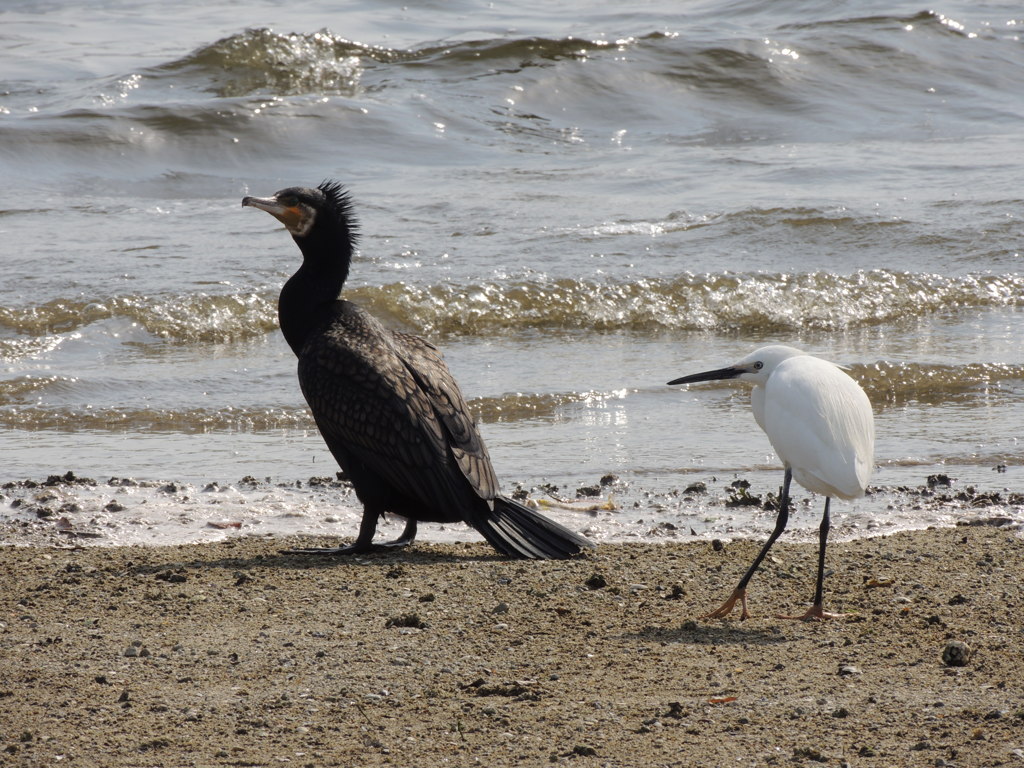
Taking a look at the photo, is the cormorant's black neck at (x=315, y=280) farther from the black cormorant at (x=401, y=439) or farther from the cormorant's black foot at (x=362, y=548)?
the cormorant's black foot at (x=362, y=548)

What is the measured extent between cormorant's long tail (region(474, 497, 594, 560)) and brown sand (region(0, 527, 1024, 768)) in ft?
0.32

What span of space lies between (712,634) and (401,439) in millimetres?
1944

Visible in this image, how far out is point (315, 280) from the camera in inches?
264

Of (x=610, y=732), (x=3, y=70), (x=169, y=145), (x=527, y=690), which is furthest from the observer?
(x=3, y=70)

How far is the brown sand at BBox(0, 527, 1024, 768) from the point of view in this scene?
381 centimetres

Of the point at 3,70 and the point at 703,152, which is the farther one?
the point at 3,70

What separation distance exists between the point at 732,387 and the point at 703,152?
8.92 metres

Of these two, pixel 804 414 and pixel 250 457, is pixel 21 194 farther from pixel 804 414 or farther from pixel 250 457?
pixel 804 414

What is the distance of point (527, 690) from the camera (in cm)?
422

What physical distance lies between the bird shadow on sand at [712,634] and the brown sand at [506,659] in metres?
0.01

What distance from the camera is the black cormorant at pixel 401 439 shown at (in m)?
6.05

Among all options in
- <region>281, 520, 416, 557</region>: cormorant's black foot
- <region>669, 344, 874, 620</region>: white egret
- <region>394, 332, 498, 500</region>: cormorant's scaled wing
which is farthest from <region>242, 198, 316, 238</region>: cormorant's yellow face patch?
<region>669, 344, 874, 620</region>: white egret

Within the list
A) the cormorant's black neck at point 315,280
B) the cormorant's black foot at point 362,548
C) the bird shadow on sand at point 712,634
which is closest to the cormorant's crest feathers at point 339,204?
the cormorant's black neck at point 315,280

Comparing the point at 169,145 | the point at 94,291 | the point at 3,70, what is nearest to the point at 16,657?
the point at 94,291
